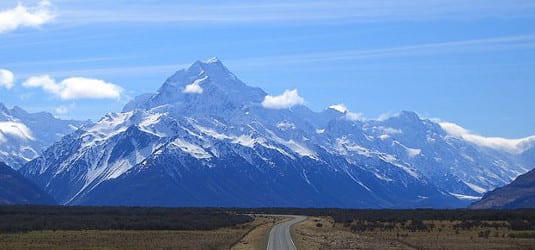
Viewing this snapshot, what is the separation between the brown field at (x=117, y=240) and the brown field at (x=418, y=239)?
7.47m

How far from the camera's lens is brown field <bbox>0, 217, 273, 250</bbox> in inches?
3688

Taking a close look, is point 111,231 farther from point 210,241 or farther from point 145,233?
point 210,241

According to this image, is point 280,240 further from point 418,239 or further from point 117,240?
point 117,240

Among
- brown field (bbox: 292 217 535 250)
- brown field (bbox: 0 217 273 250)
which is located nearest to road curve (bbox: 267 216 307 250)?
brown field (bbox: 292 217 535 250)

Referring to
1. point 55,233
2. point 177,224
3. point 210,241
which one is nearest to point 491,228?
point 210,241

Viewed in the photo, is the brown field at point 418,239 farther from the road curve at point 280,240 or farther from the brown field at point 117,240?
the brown field at point 117,240

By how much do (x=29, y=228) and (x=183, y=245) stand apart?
4357 cm

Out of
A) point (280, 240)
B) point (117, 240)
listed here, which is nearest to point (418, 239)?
point (280, 240)

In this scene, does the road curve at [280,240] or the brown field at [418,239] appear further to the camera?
the brown field at [418,239]

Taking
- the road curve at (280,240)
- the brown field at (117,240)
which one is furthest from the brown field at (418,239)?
the brown field at (117,240)

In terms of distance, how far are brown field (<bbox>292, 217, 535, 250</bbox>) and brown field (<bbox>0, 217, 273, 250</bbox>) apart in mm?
7473

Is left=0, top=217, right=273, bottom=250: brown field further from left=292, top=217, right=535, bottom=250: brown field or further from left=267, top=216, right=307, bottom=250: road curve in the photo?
left=292, top=217, right=535, bottom=250: brown field

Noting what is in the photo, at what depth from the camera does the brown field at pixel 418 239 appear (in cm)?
8762

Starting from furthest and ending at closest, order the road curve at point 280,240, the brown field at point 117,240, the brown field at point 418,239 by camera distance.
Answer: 1. the brown field at point 117,240
2. the brown field at point 418,239
3. the road curve at point 280,240
